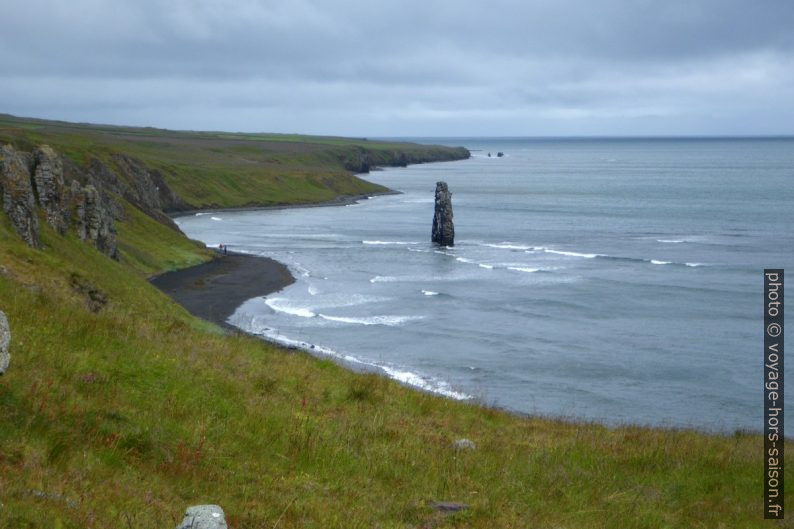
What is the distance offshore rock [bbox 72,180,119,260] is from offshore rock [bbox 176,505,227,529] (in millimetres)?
44341

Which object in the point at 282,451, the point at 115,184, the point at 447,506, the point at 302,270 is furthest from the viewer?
the point at 115,184

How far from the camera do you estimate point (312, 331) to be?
4762 centimetres

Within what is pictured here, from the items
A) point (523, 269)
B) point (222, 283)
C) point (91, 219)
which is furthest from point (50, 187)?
point (523, 269)

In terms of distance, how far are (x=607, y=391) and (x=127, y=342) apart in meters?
26.1

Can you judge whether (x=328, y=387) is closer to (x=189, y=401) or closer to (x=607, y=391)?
(x=189, y=401)

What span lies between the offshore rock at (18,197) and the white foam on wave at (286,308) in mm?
16654

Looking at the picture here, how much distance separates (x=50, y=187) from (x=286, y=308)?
15.2m

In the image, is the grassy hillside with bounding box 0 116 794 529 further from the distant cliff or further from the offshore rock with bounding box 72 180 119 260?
the offshore rock with bounding box 72 180 119 260

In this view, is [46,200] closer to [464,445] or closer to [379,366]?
[379,366]

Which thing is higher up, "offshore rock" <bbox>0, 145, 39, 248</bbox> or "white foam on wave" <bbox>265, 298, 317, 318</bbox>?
"offshore rock" <bbox>0, 145, 39, 248</bbox>

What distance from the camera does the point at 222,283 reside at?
2453 inches

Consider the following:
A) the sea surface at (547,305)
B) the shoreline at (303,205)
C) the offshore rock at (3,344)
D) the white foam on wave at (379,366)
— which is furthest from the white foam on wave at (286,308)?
the shoreline at (303,205)

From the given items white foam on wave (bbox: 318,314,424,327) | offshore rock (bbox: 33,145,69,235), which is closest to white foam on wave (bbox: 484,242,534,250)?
white foam on wave (bbox: 318,314,424,327)

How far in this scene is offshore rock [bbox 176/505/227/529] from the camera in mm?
7281
